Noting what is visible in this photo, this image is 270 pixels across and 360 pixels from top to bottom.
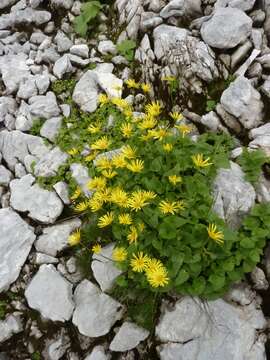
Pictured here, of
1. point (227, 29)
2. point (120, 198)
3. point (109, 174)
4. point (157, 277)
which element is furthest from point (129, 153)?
point (227, 29)

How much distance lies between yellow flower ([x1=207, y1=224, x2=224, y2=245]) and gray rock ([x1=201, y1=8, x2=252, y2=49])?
8.45 feet

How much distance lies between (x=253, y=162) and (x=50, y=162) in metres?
2.30

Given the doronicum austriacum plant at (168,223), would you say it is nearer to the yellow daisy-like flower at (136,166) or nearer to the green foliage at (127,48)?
the yellow daisy-like flower at (136,166)

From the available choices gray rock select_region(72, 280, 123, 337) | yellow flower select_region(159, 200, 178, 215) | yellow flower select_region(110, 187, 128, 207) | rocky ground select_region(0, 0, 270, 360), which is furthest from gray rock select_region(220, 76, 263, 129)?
gray rock select_region(72, 280, 123, 337)

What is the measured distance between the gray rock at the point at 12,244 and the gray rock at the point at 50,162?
570 millimetres

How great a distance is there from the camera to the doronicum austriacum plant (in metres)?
3.61

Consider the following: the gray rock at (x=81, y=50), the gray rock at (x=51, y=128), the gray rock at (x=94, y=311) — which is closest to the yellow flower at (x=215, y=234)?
the gray rock at (x=94, y=311)

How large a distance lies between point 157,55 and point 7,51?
2593 millimetres

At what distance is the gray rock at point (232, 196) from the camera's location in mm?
4004

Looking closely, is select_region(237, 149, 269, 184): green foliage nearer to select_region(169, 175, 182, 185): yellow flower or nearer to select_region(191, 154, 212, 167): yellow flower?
select_region(191, 154, 212, 167): yellow flower

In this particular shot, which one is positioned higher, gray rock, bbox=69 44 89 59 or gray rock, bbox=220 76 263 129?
gray rock, bbox=220 76 263 129

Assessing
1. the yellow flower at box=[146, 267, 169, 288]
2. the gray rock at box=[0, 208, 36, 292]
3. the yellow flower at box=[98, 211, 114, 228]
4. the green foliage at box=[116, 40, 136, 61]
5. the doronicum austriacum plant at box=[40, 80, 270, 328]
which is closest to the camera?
the yellow flower at box=[146, 267, 169, 288]

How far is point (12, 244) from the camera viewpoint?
182 inches

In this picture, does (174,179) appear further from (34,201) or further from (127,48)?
(127,48)
